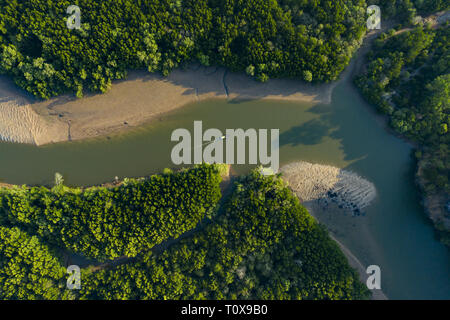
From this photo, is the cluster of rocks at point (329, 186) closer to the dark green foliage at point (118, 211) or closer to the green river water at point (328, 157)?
the green river water at point (328, 157)

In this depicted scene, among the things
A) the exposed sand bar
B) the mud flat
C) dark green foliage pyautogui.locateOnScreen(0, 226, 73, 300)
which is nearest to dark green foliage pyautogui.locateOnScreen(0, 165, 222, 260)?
dark green foliage pyautogui.locateOnScreen(0, 226, 73, 300)

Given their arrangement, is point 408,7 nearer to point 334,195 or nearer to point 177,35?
point 334,195

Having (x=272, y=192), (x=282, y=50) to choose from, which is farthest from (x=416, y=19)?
(x=272, y=192)

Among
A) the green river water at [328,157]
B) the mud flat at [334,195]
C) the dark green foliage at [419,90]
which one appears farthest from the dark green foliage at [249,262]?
the dark green foliage at [419,90]

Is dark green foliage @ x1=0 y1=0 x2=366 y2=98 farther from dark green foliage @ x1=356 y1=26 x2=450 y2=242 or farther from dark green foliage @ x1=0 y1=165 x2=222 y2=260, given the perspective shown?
dark green foliage @ x1=0 y1=165 x2=222 y2=260

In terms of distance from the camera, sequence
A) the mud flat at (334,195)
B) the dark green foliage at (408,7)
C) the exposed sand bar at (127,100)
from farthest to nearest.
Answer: the exposed sand bar at (127,100), the mud flat at (334,195), the dark green foliage at (408,7)

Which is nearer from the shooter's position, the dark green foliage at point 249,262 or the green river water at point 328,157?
the dark green foliage at point 249,262

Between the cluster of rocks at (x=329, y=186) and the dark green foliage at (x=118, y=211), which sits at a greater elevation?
the cluster of rocks at (x=329, y=186)
